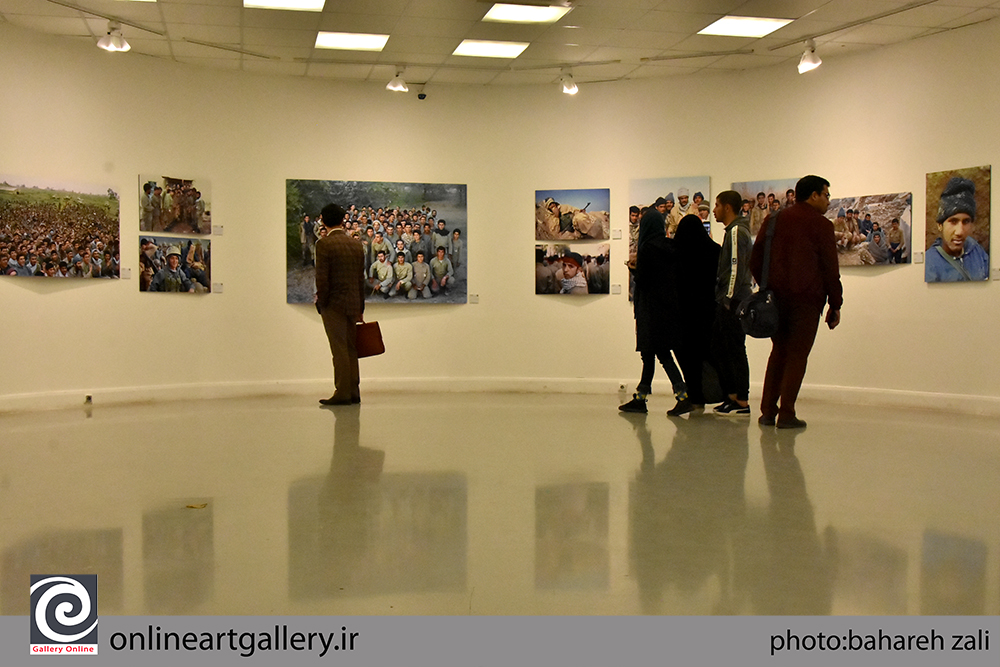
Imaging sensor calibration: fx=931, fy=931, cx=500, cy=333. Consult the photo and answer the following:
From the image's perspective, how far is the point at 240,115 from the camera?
38.0ft

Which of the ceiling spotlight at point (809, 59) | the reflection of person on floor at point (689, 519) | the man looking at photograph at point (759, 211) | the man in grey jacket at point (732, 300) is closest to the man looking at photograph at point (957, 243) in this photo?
the ceiling spotlight at point (809, 59)

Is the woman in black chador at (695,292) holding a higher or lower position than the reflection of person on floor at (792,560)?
higher

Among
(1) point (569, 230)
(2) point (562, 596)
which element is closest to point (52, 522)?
(2) point (562, 596)

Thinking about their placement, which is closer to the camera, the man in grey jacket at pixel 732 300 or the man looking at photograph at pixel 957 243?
the man in grey jacket at pixel 732 300

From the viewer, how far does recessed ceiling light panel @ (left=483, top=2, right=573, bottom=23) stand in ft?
30.2

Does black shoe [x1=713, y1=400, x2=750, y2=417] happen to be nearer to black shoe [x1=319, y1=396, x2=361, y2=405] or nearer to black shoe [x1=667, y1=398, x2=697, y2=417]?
black shoe [x1=667, y1=398, x2=697, y2=417]

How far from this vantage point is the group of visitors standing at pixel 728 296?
24.7 ft

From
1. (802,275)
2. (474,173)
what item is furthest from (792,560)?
(474,173)

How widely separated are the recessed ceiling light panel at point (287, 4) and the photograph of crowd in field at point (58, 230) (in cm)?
302

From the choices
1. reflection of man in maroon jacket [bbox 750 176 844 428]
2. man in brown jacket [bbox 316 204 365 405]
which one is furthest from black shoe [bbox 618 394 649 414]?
man in brown jacket [bbox 316 204 365 405]

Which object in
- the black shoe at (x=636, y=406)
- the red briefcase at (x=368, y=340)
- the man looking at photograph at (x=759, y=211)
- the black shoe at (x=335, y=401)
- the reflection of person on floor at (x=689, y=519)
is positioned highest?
the man looking at photograph at (x=759, y=211)

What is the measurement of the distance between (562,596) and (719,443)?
3.93 metres

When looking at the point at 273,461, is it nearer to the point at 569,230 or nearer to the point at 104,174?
the point at 104,174

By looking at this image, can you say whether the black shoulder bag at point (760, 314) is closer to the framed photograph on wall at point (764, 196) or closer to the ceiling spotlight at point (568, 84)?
the framed photograph on wall at point (764, 196)
